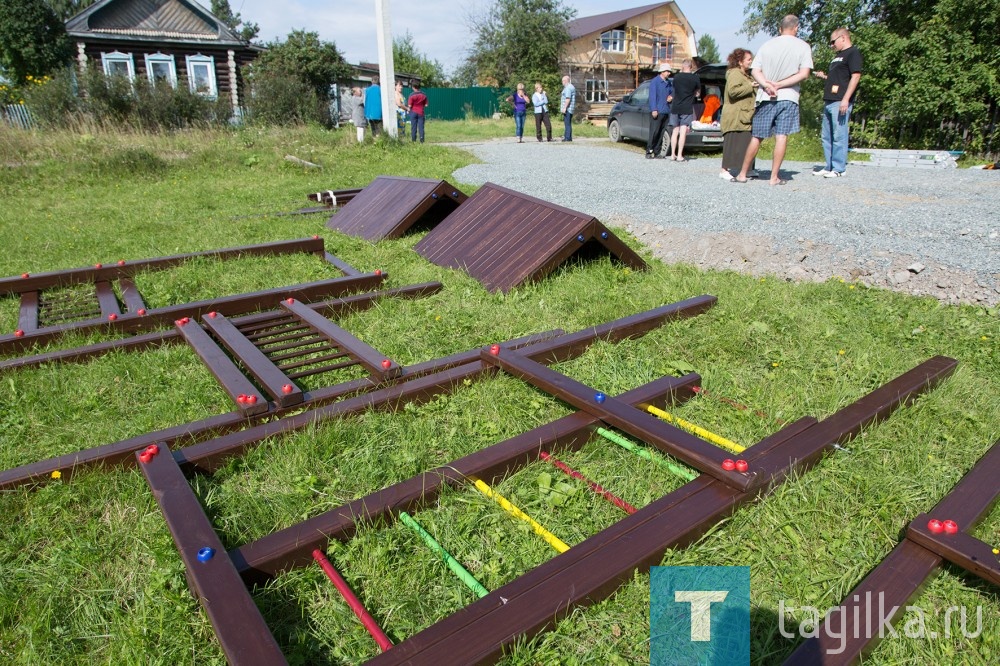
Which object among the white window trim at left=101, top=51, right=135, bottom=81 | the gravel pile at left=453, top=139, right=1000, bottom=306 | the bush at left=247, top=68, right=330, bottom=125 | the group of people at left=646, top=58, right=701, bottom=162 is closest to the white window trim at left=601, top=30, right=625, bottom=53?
the bush at left=247, top=68, right=330, bottom=125

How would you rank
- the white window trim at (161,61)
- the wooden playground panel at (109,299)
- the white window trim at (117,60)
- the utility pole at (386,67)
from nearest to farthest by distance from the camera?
1. the wooden playground panel at (109,299)
2. the utility pole at (386,67)
3. the white window trim at (117,60)
4. the white window trim at (161,61)

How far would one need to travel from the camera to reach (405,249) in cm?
606

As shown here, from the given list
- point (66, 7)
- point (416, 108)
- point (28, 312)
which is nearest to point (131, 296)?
point (28, 312)

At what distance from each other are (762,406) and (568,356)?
1.05m

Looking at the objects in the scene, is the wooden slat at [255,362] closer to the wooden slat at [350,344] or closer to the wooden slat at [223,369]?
the wooden slat at [223,369]

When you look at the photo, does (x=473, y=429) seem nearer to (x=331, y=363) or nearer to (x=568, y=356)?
(x=568, y=356)

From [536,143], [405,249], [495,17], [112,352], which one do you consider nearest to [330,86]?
[536,143]

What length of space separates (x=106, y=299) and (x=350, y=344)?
7.90 feet

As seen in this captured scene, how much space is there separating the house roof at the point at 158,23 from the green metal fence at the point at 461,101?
40.7 ft

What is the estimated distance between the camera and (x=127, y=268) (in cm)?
520

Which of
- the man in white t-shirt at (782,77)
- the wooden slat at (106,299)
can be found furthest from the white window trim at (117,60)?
the man in white t-shirt at (782,77)

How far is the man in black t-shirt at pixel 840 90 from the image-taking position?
8.29 m

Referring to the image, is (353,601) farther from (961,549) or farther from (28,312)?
(28,312)

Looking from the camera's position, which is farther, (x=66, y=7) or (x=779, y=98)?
(x=66, y=7)
